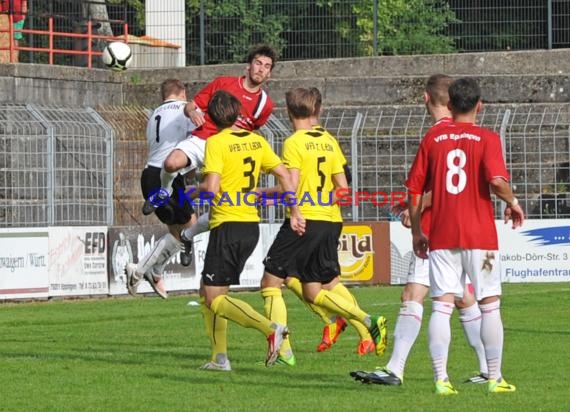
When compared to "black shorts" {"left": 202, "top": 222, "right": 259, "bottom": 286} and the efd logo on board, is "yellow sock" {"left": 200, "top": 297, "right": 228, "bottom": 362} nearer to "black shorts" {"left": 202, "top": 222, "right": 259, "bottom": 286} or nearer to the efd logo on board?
"black shorts" {"left": 202, "top": 222, "right": 259, "bottom": 286}

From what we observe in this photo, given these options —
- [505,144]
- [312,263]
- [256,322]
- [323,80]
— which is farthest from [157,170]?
[323,80]

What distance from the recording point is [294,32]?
99.2 feet

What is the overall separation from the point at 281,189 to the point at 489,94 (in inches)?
691

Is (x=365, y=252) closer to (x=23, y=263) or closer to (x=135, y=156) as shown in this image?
(x=135, y=156)

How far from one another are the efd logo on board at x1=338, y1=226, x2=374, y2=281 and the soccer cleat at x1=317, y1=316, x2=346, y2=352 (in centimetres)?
1128

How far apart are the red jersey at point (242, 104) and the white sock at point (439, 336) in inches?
165

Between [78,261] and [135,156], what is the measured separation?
3.66 metres

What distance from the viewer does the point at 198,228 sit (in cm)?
1360

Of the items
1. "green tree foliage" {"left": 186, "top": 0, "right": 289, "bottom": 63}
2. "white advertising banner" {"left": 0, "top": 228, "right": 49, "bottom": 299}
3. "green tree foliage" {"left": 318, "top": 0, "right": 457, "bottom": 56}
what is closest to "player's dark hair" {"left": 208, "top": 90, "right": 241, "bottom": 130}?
"white advertising banner" {"left": 0, "top": 228, "right": 49, "bottom": 299}

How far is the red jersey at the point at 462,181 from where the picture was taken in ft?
30.8

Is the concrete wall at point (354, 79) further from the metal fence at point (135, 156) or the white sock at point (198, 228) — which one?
the white sock at point (198, 228)

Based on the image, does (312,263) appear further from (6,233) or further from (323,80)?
(323,80)

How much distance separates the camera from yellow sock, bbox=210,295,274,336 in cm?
1109

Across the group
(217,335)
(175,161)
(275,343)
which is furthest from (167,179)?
(275,343)
